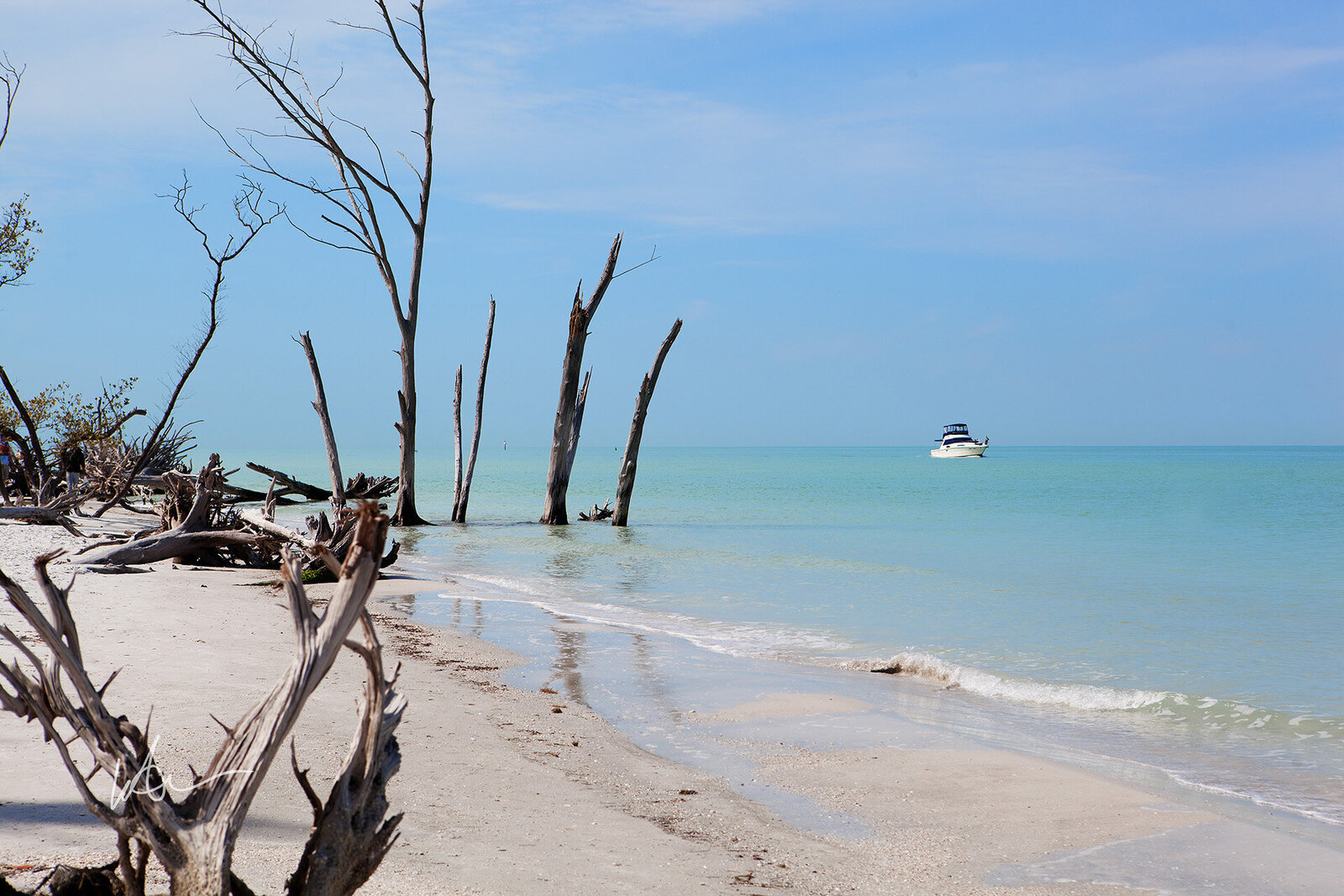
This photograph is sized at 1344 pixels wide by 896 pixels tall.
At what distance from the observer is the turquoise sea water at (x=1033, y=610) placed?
6004 mm

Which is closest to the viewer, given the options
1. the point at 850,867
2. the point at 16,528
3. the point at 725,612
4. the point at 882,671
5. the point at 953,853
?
the point at 850,867

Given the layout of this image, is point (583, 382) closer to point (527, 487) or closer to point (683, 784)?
point (683, 784)

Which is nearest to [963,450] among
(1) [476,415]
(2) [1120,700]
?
(1) [476,415]

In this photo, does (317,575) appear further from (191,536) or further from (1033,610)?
(1033,610)

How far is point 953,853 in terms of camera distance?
12.4 ft

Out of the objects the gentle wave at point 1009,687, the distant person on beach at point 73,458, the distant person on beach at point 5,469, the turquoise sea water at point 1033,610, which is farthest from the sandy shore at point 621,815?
the distant person on beach at point 73,458

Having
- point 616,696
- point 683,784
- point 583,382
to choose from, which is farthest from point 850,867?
point 583,382

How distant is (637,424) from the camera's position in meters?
22.0

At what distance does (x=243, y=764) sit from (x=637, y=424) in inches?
789

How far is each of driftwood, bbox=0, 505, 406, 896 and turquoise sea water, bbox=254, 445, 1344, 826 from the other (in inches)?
174

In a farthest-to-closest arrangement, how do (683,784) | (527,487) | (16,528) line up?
(527,487) → (16,528) → (683,784)

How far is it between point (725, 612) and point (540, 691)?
472cm

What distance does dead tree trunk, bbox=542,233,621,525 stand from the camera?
21297mm

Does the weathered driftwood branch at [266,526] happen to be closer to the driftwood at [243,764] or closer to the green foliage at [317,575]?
the green foliage at [317,575]
